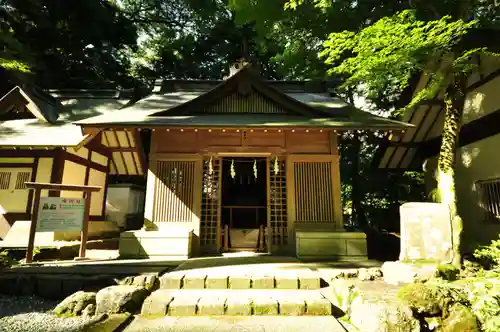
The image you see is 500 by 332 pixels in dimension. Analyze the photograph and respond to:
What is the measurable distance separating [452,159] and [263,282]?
4811 mm

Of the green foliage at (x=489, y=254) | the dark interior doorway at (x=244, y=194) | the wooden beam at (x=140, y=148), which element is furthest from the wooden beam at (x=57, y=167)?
the green foliage at (x=489, y=254)

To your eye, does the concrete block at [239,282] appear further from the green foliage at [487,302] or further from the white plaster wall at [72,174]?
the white plaster wall at [72,174]

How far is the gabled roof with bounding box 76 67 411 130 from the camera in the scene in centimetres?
741

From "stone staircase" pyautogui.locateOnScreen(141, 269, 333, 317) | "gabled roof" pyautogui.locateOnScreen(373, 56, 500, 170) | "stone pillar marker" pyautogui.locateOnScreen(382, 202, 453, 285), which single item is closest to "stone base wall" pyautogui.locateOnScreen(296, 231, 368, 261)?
"stone pillar marker" pyautogui.locateOnScreen(382, 202, 453, 285)

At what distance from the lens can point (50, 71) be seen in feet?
49.9

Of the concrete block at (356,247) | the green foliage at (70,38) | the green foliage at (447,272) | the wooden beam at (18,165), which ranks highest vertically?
the green foliage at (70,38)

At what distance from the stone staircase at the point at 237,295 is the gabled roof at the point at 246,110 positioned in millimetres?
3861

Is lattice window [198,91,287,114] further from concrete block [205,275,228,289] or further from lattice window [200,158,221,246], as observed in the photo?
concrete block [205,275,228,289]

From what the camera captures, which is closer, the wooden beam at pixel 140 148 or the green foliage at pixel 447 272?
the green foliage at pixel 447 272

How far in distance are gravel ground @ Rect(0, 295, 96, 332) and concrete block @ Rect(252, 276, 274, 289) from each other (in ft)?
8.14

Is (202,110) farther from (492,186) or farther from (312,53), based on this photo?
(492,186)

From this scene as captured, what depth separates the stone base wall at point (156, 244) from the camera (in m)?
6.89

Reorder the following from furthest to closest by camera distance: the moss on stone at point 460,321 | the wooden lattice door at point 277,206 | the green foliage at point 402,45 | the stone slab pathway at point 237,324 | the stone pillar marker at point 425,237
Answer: the wooden lattice door at point 277,206 → the green foliage at point 402,45 → the stone pillar marker at point 425,237 → the stone slab pathway at point 237,324 → the moss on stone at point 460,321

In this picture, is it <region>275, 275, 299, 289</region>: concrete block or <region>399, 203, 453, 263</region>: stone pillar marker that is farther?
<region>399, 203, 453, 263</region>: stone pillar marker
